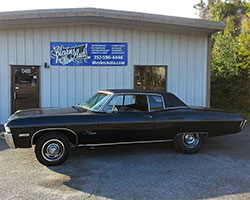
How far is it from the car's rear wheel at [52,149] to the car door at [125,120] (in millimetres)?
734

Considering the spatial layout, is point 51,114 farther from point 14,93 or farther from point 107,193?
point 14,93

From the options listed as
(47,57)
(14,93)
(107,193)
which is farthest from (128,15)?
(107,193)

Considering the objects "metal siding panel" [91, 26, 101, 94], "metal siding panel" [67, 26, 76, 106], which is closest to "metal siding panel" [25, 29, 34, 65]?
"metal siding panel" [67, 26, 76, 106]

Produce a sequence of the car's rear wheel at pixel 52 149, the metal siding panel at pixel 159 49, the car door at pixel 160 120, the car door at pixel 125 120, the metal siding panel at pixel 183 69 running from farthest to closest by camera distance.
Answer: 1. the metal siding panel at pixel 183 69
2. the metal siding panel at pixel 159 49
3. the car door at pixel 160 120
4. the car door at pixel 125 120
5. the car's rear wheel at pixel 52 149

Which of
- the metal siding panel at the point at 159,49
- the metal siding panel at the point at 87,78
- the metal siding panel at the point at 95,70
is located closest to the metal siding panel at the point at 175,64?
the metal siding panel at the point at 159,49

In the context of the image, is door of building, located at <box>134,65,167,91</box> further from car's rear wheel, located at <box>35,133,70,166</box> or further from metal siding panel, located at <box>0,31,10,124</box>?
car's rear wheel, located at <box>35,133,70,166</box>

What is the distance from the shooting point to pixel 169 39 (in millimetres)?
9070

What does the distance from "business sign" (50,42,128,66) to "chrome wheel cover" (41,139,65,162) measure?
177 inches

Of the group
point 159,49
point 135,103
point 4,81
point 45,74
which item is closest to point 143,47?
point 159,49

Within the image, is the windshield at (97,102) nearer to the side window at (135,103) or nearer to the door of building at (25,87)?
the side window at (135,103)

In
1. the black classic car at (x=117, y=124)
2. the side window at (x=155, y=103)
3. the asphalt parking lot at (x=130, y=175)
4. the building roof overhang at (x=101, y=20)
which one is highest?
the building roof overhang at (x=101, y=20)

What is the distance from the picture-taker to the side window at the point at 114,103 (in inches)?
204

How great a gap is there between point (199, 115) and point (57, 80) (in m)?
5.18

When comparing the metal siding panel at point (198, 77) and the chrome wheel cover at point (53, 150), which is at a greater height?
the metal siding panel at point (198, 77)
